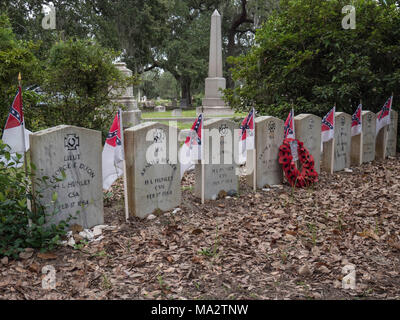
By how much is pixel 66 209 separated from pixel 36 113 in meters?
3.88

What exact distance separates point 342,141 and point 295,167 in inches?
83.8

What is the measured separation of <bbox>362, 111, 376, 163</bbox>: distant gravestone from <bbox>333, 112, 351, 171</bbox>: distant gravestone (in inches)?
29.5

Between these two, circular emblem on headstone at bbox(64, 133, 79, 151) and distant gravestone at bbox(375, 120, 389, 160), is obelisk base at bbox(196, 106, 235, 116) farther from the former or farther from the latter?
circular emblem on headstone at bbox(64, 133, 79, 151)

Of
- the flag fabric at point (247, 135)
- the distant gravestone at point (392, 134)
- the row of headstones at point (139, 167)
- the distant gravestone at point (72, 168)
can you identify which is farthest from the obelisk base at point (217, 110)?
the distant gravestone at point (72, 168)

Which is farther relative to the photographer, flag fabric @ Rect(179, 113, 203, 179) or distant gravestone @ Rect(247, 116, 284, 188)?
distant gravestone @ Rect(247, 116, 284, 188)

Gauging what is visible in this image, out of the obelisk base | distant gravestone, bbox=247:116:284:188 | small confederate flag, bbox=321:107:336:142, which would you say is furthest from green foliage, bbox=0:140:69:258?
the obelisk base

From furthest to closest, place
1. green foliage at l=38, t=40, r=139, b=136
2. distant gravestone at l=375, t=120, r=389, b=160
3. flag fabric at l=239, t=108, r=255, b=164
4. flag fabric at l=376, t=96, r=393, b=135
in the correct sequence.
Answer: distant gravestone at l=375, t=120, r=389, b=160 < flag fabric at l=376, t=96, r=393, b=135 < green foliage at l=38, t=40, r=139, b=136 < flag fabric at l=239, t=108, r=255, b=164

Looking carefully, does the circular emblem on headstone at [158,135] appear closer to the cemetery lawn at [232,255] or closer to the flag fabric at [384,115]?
the cemetery lawn at [232,255]

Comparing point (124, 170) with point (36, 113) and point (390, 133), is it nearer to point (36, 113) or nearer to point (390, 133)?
point (36, 113)

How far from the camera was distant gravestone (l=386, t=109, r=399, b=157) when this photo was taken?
31.5ft

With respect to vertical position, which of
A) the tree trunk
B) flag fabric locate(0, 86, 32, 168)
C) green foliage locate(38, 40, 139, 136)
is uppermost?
the tree trunk

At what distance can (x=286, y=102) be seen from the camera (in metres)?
9.55

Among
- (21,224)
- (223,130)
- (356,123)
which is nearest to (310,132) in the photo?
(356,123)

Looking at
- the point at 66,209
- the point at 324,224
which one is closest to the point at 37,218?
the point at 66,209
